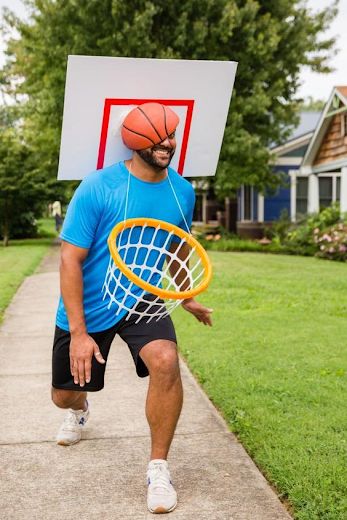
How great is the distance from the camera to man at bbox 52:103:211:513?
10.9 feet

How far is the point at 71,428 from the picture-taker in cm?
416

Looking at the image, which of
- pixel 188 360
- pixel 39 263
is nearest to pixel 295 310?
pixel 188 360

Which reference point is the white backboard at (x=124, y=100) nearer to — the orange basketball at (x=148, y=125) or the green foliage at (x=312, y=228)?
the orange basketball at (x=148, y=125)

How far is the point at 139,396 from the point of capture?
5254 mm

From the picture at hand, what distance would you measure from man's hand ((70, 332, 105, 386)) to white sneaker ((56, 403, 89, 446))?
0.92 meters

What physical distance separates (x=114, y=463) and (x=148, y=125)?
6.11 ft

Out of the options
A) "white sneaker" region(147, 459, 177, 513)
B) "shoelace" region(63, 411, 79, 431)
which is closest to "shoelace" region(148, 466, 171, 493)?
"white sneaker" region(147, 459, 177, 513)

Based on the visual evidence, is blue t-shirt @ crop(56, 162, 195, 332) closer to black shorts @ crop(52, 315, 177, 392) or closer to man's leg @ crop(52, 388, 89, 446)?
black shorts @ crop(52, 315, 177, 392)

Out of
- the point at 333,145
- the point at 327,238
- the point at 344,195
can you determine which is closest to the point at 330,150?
the point at 333,145

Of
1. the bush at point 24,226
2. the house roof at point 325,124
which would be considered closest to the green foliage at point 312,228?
the house roof at point 325,124

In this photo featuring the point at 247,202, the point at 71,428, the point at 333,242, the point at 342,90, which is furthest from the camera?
the point at 247,202

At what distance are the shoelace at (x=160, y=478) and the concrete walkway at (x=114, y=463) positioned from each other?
0.39 feet

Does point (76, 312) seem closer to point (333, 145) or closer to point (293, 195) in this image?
point (333, 145)

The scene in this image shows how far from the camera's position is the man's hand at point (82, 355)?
3.31 metres
